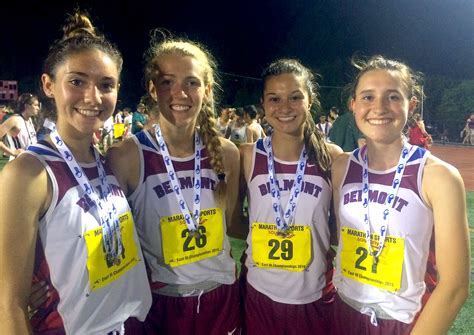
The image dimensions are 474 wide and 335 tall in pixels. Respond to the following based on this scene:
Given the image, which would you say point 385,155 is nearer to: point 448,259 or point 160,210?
point 448,259

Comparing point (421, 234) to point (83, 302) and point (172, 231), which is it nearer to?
point (172, 231)

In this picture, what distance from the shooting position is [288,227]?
2596mm

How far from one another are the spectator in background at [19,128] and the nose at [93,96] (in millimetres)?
6616

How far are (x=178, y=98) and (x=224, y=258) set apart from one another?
89 centimetres

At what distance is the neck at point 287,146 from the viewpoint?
2756 mm

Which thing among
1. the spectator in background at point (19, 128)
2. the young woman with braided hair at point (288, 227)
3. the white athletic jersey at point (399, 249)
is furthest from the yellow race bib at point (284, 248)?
the spectator in background at point (19, 128)

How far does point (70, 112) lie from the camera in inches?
81.4

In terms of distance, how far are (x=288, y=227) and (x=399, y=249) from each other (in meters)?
0.62

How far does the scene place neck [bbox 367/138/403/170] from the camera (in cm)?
233

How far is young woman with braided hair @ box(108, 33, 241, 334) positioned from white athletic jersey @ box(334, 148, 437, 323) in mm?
704

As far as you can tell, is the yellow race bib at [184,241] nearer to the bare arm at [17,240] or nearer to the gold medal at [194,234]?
the gold medal at [194,234]

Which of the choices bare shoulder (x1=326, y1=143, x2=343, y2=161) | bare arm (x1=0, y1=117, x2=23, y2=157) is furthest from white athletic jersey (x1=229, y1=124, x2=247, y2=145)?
bare shoulder (x1=326, y1=143, x2=343, y2=161)

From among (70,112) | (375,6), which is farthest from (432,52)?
(70,112)

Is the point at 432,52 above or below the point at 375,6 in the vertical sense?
below
